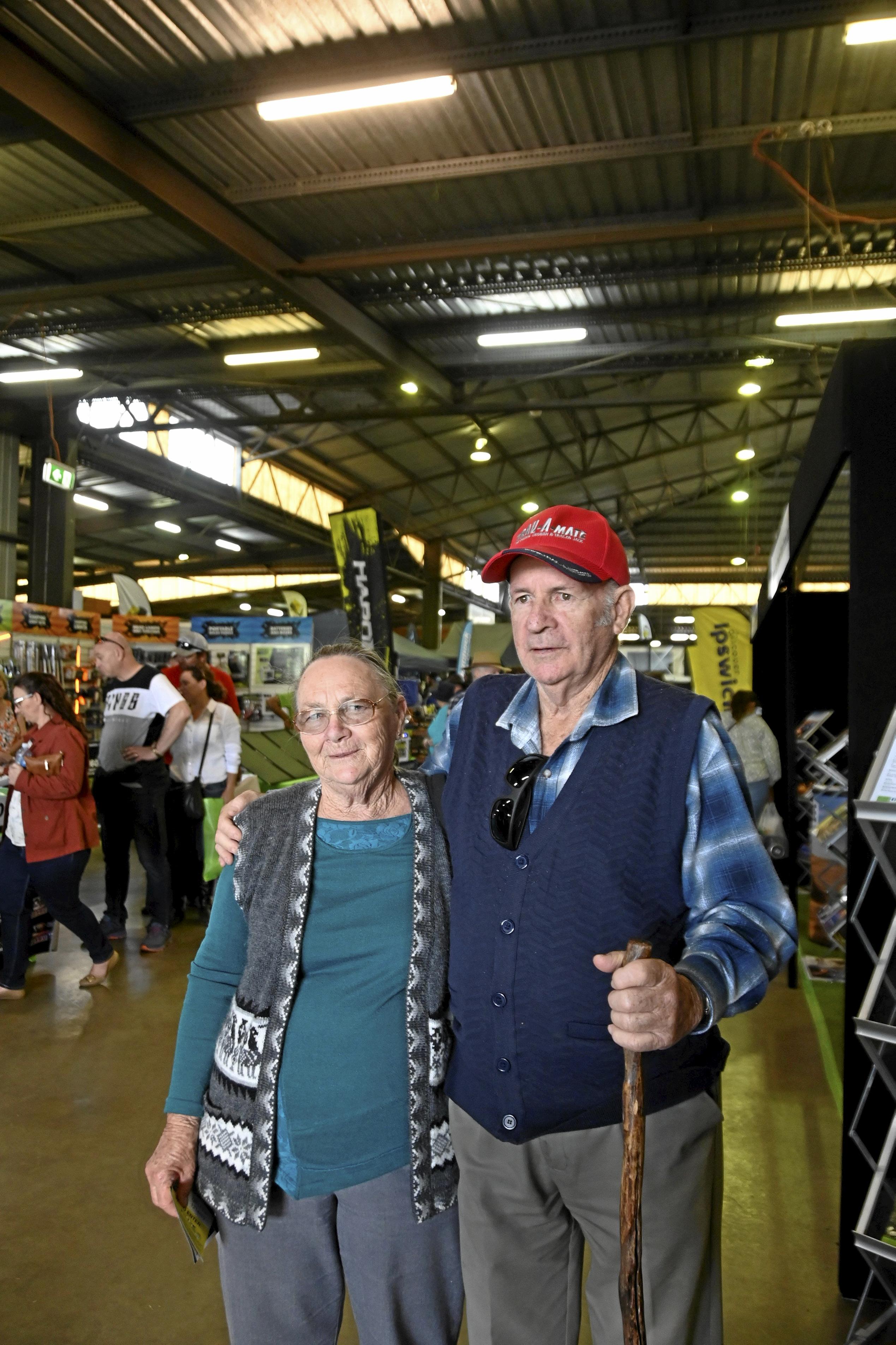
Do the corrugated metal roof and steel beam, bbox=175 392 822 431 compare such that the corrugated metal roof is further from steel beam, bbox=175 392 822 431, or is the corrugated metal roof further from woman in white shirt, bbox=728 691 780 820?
woman in white shirt, bbox=728 691 780 820

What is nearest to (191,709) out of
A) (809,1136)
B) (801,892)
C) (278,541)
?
(809,1136)

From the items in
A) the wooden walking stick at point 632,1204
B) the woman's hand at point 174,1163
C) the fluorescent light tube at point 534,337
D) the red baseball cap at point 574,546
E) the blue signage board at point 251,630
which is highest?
the fluorescent light tube at point 534,337

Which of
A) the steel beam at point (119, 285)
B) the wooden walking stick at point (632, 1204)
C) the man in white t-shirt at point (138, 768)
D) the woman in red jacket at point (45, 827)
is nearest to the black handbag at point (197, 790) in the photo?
the man in white t-shirt at point (138, 768)

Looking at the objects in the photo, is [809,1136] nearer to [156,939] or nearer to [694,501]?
[156,939]

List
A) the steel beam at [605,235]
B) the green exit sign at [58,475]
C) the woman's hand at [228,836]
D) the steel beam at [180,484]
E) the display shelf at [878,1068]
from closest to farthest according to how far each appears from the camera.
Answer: the woman's hand at [228,836]
the display shelf at [878,1068]
the steel beam at [605,235]
the green exit sign at [58,475]
the steel beam at [180,484]

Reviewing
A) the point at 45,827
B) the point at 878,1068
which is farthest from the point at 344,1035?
the point at 45,827

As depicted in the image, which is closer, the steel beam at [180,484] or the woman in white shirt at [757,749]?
the woman in white shirt at [757,749]

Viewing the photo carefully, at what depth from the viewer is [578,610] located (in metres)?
1.50

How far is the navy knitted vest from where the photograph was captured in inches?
52.8

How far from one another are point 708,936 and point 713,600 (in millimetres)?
28810

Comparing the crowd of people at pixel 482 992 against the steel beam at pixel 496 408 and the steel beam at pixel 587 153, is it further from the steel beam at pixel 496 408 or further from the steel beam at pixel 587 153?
the steel beam at pixel 496 408

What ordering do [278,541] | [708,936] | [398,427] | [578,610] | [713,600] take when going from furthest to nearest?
[713,600] → [278,541] → [398,427] → [578,610] → [708,936]

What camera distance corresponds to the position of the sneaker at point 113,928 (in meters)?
5.65

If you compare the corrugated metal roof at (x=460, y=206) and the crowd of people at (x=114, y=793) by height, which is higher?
the corrugated metal roof at (x=460, y=206)
